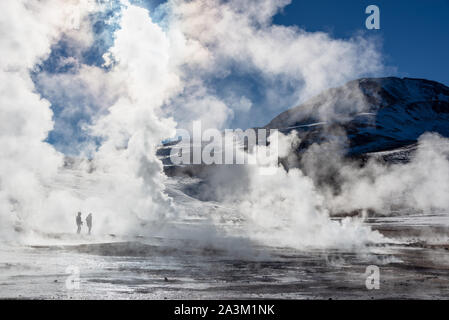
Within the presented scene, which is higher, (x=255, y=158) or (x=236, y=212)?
(x=255, y=158)

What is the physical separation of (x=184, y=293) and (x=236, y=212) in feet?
248

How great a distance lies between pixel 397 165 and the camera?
132m

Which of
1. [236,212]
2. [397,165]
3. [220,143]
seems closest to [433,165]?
[397,165]

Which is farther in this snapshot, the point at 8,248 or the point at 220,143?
the point at 220,143

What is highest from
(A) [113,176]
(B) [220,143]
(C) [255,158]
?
(B) [220,143]

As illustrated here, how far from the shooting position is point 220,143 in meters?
187

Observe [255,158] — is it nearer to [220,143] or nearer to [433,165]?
[433,165]

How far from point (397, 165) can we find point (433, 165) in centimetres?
2357
